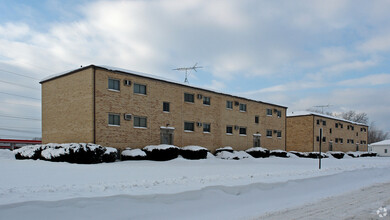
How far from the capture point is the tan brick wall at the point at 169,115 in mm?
22297

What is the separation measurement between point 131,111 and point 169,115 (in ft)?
12.5

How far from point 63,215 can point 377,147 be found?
77485mm

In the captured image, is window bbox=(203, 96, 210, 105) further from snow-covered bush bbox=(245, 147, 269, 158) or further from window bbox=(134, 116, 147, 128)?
window bbox=(134, 116, 147, 128)

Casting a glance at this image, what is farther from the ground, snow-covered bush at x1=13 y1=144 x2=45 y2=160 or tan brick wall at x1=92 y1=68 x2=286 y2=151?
tan brick wall at x1=92 y1=68 x2=286 y2=151

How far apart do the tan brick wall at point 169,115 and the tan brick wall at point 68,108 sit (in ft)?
2.45

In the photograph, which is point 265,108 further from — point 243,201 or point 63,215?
point 63,215

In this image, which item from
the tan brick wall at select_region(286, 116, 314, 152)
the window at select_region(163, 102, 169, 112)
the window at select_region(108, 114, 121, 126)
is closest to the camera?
the window at select_region(108, 114, 121, 126)

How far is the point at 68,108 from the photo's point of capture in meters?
23.6

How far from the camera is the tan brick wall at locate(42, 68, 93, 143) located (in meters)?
21.9

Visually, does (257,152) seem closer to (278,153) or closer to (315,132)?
(278,153)

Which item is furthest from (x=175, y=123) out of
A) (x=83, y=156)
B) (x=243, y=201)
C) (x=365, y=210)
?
(x=365, y=210)

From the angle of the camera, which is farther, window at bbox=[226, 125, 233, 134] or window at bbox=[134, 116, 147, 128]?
window at bbox=[226, 125, 233, 134]

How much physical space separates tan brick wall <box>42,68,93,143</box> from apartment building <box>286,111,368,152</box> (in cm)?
3353

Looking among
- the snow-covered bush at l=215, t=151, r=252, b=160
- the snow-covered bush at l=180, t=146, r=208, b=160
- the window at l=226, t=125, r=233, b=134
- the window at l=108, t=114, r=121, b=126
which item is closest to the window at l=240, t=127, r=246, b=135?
the window at l=226, t=125, r=233, b=134
